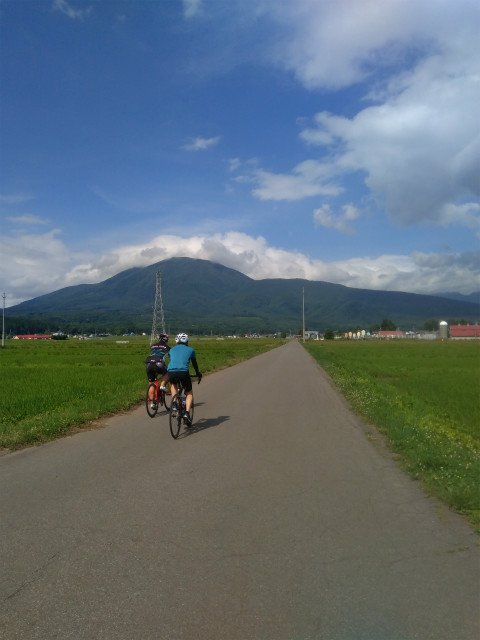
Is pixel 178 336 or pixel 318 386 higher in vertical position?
pixel 178 336

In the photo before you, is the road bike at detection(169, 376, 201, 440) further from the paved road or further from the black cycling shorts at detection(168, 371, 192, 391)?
the paved road

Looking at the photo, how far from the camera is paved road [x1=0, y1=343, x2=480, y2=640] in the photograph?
3078 millimetres

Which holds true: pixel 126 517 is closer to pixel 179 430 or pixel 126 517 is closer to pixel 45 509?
pixel 45 509

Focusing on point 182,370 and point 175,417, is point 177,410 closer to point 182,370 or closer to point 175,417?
point 175,417

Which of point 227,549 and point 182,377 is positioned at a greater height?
point 182,377

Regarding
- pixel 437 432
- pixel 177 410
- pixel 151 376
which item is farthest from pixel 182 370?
pixel 437 432

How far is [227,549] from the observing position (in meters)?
4.07

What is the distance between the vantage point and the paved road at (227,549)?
3.08 m

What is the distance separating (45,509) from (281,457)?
134 inches

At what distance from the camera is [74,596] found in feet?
10.9

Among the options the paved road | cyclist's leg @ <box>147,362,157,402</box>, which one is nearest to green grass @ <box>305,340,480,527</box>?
the paved road

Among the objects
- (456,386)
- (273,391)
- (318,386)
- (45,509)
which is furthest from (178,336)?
(456,386)

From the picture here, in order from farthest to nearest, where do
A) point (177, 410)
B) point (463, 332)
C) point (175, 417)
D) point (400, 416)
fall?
point (463, 332) < point (400, 416) < point (177, 410) < point (175, 417)

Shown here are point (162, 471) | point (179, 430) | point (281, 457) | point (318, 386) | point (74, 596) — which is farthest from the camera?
point (318, 386)
